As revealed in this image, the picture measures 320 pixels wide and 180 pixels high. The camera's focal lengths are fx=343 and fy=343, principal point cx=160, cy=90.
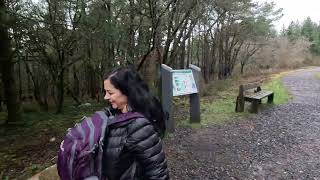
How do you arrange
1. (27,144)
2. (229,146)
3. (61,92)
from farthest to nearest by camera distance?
(61,92) → (27,144) → (229,146)

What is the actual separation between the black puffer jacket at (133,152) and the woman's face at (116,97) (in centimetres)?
19

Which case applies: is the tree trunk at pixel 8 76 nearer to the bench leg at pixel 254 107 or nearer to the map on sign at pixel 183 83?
the map on sign at pixel 183 83

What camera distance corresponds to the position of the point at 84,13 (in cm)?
1248

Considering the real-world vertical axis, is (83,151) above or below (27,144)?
above

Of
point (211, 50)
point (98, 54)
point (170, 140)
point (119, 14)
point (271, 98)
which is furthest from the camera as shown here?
point (211, 50)

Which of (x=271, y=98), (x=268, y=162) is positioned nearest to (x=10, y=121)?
(x=271, y=98)

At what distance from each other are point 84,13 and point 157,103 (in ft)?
35.9

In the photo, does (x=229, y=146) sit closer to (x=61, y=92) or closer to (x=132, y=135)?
(x=132, y=135)

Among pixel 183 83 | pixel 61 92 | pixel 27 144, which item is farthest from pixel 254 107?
pixel 61 92

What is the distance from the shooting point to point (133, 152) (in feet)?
6.80

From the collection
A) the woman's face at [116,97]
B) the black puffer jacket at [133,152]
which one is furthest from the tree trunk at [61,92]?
the black puffer jacket at [133,152]

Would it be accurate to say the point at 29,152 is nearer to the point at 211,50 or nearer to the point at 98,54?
the point at 98,54

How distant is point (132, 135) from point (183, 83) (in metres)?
5.24

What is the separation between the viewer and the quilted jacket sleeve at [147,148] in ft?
6.75
